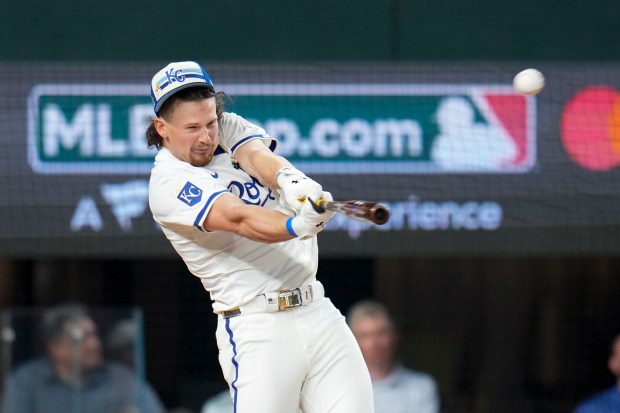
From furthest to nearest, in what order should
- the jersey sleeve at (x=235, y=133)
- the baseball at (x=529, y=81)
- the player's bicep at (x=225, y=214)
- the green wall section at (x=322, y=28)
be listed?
the green wall section at (x=322, y=28)
the baseball at (x=529, y=81)
the jersey sleeve at (x=235, y=133)
the player's bicep at (x=225, y=214)

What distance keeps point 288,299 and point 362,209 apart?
72 cm

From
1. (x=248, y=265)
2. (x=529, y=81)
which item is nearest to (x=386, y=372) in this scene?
(x=529, y=81)

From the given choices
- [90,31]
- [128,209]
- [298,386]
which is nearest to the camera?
[298,386]

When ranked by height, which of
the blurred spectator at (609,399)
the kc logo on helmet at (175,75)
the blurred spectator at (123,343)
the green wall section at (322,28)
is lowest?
the blurred spectator at (609,399)

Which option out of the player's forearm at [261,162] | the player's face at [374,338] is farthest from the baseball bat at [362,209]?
the player's face at [374,338]

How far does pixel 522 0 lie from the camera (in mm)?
7387

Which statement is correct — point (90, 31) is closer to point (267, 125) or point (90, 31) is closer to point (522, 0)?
Answer: point (267, 125)

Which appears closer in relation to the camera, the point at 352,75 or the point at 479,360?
the point at 352,75

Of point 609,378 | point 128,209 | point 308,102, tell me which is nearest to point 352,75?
point 308,102

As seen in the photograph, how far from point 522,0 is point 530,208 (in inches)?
52.6

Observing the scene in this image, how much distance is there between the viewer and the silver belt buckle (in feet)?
13.4

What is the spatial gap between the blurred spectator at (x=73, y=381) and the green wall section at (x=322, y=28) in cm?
167

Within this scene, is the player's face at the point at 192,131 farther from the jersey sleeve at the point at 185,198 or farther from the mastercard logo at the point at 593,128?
the mastercard logo at the point at 593,128

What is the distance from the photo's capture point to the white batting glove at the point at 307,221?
3.66 metres
